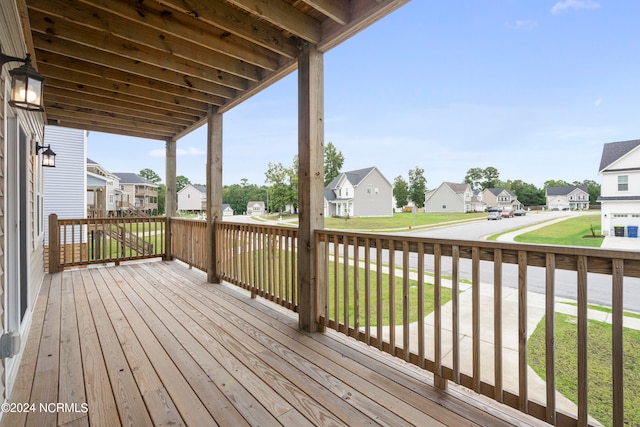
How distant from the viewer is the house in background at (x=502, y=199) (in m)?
A: 1.57

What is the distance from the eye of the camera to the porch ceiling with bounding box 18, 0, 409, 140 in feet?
7.62

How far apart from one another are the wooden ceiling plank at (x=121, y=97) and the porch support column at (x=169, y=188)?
1.58 m

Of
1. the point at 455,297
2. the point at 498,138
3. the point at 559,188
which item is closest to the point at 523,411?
the point at 455,297

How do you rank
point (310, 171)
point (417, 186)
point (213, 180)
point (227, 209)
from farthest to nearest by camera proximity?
point (227, 209) < point (213, 180) < point (310, 171) < point (417, 186)

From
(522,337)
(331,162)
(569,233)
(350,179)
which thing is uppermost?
(331,162)

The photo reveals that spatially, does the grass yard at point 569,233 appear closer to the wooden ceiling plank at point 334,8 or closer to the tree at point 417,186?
the tree at point 417,186

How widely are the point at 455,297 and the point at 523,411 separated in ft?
1.92

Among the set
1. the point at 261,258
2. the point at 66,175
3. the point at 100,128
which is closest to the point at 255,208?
the point at 261,258

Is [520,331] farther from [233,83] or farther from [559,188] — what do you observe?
[233,83]

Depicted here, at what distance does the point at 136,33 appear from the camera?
2654 millimetres

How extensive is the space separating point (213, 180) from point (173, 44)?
1894mm

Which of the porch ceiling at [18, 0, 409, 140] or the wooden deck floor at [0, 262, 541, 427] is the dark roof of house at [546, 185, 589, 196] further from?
the porch ceiling at [18, 0, 409, 140]

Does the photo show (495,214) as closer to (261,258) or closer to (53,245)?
(261,258)

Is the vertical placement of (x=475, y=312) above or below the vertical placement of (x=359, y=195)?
below
